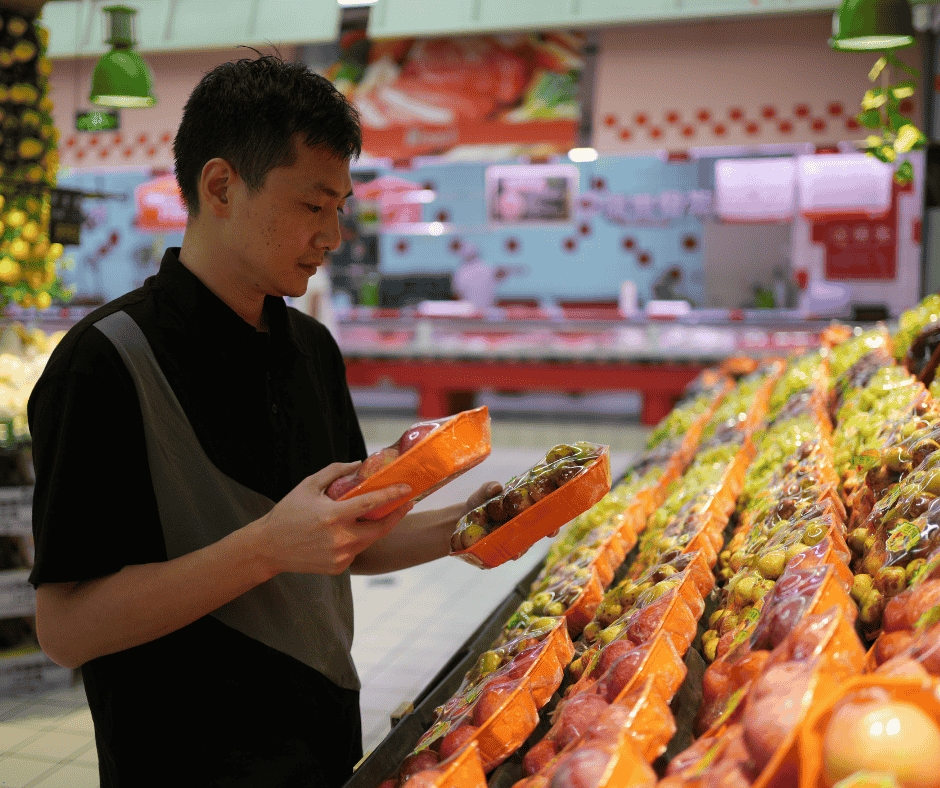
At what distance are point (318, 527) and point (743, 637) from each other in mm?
599

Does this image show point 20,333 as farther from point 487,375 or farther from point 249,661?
point 487,375

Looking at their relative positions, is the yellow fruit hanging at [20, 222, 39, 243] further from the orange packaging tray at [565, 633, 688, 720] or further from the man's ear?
the orange packaging tray at [565, 633, 688, 720]

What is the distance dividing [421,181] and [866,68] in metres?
5.95

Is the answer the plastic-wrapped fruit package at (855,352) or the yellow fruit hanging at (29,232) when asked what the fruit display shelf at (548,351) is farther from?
the yellow fruit hanging at (29,232)

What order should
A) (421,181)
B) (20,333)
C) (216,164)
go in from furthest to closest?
(421,181)
(20,333)
(216,164)

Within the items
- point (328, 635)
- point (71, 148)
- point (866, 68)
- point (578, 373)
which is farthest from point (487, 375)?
point (328, 635)

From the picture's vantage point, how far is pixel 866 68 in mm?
6652

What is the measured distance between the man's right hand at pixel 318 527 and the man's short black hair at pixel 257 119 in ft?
1.70

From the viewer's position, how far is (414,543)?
1.79m

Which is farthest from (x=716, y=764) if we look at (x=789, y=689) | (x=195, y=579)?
(x=195, y=579)

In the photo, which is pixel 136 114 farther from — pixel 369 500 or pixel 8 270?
pixel 369 500

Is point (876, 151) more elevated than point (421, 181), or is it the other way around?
point (421, 181)

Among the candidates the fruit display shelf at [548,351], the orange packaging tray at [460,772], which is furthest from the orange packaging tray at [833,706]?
the fruit display shelf at [548,351]

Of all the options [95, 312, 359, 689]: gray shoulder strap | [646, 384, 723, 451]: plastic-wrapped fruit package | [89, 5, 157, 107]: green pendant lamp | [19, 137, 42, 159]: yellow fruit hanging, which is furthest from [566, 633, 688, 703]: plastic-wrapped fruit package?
[89, 5, 157, 107]: green pendant lamp
